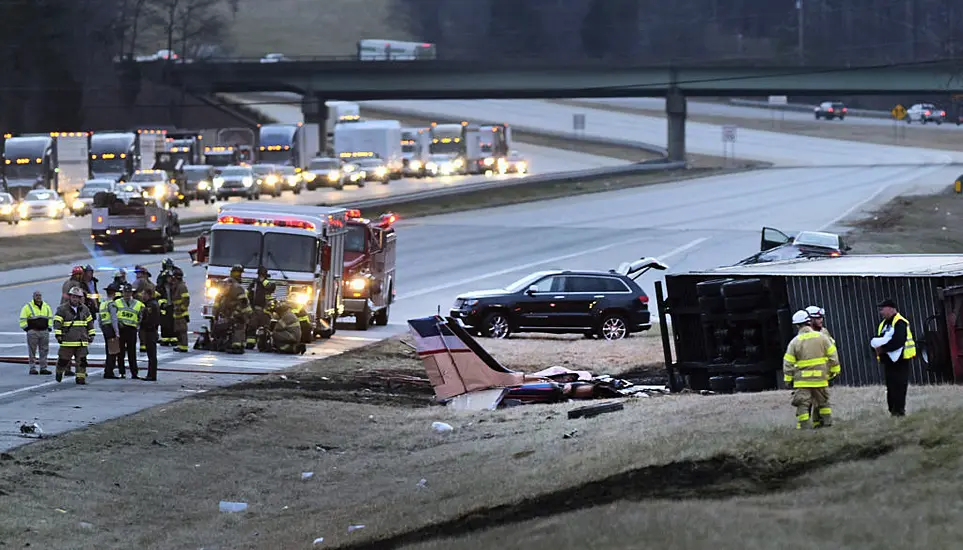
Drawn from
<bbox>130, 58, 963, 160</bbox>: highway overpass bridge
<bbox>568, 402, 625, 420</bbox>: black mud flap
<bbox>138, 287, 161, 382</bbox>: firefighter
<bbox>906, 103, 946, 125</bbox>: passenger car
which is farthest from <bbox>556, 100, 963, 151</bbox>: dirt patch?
<bbox>568, 402, 625, 420</bbox>: black mud flap

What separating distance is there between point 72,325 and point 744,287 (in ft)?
31.4

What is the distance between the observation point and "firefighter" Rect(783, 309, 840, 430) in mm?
14551

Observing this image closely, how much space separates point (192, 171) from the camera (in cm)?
7131

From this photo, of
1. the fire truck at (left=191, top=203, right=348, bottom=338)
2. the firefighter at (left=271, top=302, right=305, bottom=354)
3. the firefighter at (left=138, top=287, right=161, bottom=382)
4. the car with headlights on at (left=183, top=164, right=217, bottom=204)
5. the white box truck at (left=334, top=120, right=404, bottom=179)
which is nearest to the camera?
the firefighter at (left=138, top=287, right=161, bottom=382)

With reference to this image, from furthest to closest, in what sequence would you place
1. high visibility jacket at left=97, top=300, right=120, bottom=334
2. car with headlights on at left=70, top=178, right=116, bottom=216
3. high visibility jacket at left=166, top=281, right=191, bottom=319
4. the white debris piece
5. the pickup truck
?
1. car with headlights on at left=70, top=178, right=116, bottom=216
2. the pickup truck
3. high visibility jacket at left=166, top=281, right=191, bottom=319
4. high visibility jacket at left=97, top=300, right=120, bottom=334
5. the white debris piece

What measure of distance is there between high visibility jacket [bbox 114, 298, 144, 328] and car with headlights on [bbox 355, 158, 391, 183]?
62223 millimetres

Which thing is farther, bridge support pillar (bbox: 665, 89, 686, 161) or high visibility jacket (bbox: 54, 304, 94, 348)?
bridge support pillar (bbox: 665, 89, 686, 161)

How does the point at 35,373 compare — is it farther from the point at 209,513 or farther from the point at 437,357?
the point at 209,513

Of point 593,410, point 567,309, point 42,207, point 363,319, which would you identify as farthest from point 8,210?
point 593,410

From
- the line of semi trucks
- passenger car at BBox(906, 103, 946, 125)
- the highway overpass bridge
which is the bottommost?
the line of semi trucks

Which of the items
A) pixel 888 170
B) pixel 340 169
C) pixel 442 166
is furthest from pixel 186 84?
pixel 888 170

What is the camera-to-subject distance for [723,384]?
21172 mm

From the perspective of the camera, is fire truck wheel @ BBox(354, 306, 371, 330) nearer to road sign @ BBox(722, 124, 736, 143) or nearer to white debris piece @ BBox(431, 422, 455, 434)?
white debris piece @ BBox(431, 422, 455, 434)

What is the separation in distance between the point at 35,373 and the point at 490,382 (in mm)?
7182
